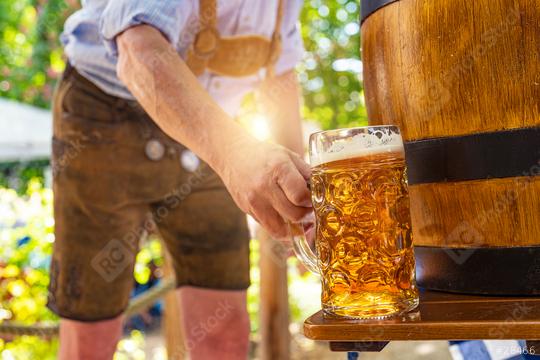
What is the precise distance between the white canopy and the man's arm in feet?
20.6

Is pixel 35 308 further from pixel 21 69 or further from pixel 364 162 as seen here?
pixel 21 69

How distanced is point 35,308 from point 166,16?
2821 mm

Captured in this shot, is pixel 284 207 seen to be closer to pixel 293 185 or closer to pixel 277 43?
pixel 293 185

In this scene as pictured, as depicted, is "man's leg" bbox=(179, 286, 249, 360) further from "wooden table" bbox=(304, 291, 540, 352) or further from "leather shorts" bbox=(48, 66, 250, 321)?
"wooden table" bbox=(304, 291, 540, 352)

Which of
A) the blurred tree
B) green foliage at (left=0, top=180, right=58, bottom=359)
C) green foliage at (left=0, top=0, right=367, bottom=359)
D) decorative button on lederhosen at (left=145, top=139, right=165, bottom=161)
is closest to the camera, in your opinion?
decorative button on lederhosen at (left=145, top=139, right=165, bottom=161)

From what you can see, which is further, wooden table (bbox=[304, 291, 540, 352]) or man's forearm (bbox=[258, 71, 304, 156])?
man's forearm (bbox=[258, 71, 304, 156])

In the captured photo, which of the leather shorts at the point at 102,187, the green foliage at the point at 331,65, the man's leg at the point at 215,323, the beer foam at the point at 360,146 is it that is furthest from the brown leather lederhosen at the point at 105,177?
the green foliage at the point at 331,65

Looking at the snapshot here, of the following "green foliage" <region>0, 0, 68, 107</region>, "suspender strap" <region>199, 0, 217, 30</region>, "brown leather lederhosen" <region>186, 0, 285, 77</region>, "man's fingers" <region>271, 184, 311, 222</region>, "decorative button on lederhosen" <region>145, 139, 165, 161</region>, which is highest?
"green foliage" <region>0, 0, 68, 107</region>

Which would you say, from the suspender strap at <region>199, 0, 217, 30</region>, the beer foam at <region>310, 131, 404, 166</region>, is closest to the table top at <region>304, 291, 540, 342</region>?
the beer foam at <region>310, 131, 404, 166</region>

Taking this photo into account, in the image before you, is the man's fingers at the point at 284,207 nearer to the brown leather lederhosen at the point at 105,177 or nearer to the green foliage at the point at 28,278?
the brown leather lederhosen at the point at 105,177

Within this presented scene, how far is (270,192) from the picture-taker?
985 mm

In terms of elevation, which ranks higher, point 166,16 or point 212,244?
point 166,16

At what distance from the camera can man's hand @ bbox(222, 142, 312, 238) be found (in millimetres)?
961

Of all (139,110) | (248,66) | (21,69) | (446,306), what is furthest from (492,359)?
(21,69)
